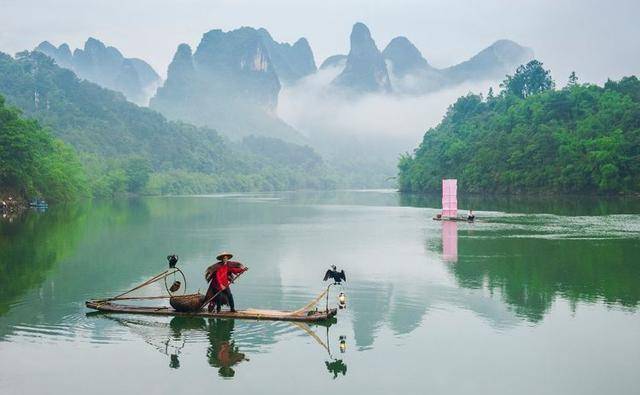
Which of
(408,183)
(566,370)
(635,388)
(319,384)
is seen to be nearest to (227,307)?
(319,384)

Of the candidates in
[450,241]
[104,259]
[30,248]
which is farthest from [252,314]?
[450,241]

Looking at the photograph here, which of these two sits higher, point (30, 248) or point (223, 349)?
point (30, 248)

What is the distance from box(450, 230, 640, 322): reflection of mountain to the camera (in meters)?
20.5

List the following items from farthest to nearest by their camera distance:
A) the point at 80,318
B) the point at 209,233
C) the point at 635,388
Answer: the point at 209,233 < the point at 80,318 < the point at 635,388

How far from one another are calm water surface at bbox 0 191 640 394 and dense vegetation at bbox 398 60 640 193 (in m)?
47.9

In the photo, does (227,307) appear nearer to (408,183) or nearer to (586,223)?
(586,223)

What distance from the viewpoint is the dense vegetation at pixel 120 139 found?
126 metres

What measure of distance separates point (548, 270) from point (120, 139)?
5457 inches

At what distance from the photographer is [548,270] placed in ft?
84.6

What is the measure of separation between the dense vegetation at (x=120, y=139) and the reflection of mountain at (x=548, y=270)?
3531 inches

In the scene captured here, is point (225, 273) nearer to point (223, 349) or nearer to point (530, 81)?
point (223, 349)

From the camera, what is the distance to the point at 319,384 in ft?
42.2

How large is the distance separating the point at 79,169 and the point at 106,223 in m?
47.3

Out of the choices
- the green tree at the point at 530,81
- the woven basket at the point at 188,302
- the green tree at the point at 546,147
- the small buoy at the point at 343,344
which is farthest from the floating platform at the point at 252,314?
the green tree at the point at 530,81
